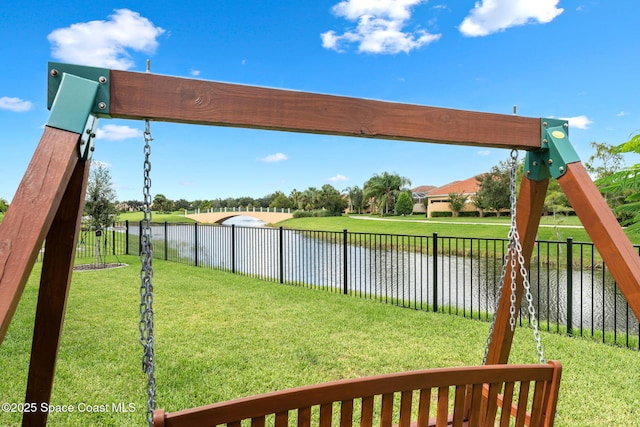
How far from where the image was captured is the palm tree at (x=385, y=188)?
140 ft

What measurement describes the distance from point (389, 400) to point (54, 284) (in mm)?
1360

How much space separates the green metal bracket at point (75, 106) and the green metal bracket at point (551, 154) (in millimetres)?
2027

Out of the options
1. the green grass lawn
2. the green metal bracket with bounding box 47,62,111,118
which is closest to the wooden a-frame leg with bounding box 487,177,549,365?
the green grass lawn

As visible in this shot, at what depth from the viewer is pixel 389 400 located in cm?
132

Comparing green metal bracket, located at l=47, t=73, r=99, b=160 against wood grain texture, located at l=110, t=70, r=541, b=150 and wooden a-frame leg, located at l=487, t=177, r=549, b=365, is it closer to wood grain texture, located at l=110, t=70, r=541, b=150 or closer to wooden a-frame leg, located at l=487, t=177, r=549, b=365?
wood grain texture, located at l=110, t=70, r=541, b=150

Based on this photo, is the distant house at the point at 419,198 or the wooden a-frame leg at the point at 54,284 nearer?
the wooden a-frame leg at the point at 54,284

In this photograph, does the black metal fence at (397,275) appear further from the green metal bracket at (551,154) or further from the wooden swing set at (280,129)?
the wooden swing set at (280,129)

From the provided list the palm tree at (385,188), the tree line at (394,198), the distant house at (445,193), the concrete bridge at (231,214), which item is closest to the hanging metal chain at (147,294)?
the tree line at (394,198)

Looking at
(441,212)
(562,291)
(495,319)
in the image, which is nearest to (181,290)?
(495,319)

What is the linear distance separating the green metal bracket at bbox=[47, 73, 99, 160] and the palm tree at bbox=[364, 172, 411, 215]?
4206 cm

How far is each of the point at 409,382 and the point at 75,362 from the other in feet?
10.4

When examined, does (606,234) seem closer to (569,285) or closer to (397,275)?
(569,285)

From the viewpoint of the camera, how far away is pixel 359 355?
3432 millimetres

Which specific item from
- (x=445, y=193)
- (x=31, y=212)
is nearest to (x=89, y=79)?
(x=31, y=212)
